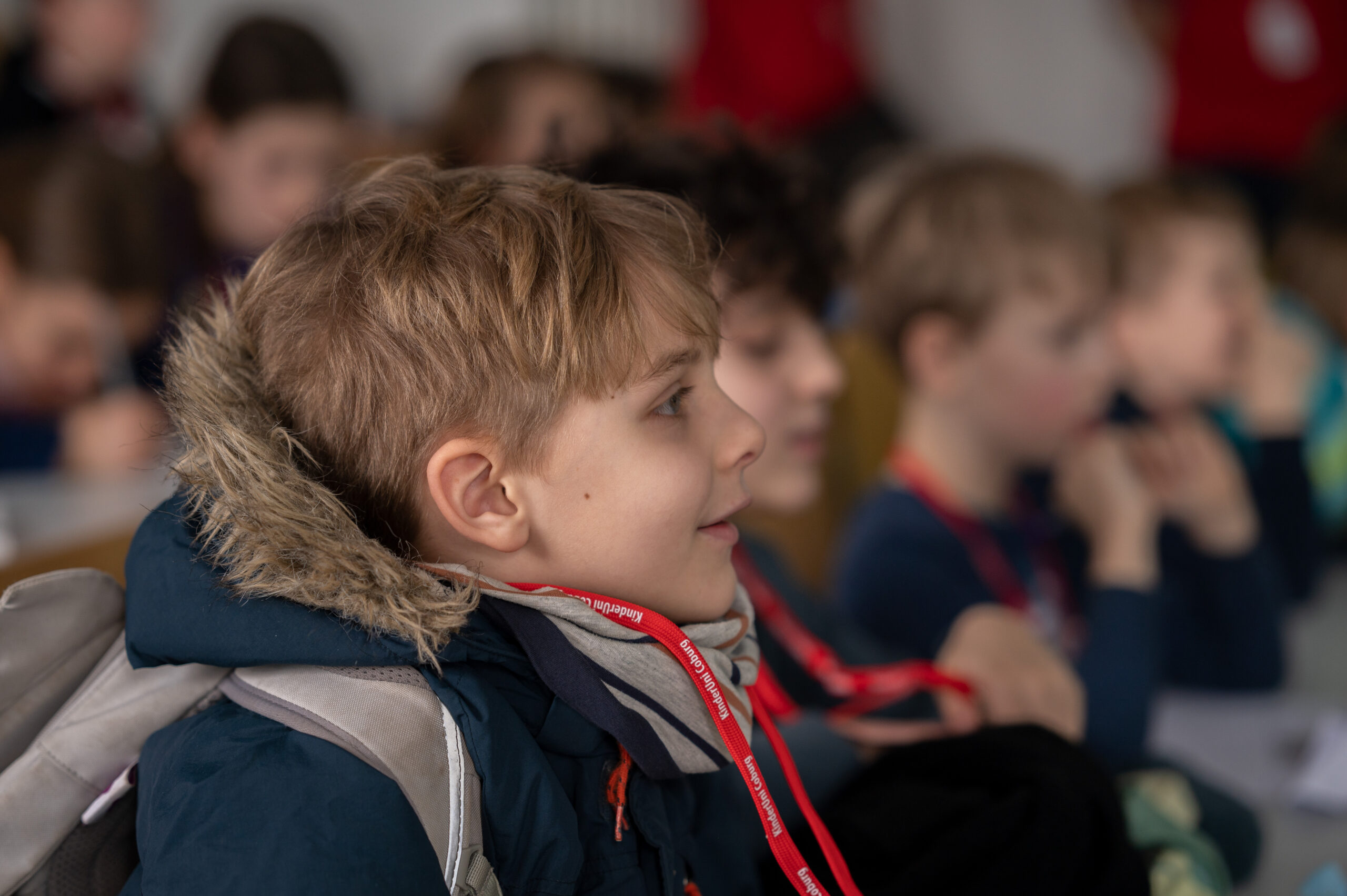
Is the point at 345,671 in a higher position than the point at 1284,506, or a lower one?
higher

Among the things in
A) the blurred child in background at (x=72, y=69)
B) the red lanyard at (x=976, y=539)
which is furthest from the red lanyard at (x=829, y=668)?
the blurred child in background at (x=72, y=69)

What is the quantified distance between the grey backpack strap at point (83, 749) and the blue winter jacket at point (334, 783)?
23 millimetres

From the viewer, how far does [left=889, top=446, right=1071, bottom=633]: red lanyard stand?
4.65 feet

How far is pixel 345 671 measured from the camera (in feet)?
1.98

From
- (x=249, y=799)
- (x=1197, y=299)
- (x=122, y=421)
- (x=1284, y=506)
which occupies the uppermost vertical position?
(x=249, y=799)

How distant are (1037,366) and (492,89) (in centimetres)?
124

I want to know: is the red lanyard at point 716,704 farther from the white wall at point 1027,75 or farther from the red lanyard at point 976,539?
the white wall at point 1027,75

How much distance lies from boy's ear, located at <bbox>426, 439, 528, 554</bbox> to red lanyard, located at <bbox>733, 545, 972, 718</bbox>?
0.45 metres

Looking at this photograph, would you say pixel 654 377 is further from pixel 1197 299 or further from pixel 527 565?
pixel 1197 299

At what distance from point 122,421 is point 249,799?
1319mm

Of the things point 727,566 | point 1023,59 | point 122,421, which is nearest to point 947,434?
point 727,566

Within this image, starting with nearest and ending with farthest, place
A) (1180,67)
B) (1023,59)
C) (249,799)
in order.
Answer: (249,799)
(1180,67)
(1023,59)

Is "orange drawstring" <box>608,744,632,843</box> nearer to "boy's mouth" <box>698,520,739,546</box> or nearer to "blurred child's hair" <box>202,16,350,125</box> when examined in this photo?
"boy's mouth" <box>698,520,739,546</box>

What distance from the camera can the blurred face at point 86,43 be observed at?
2.34 meters
